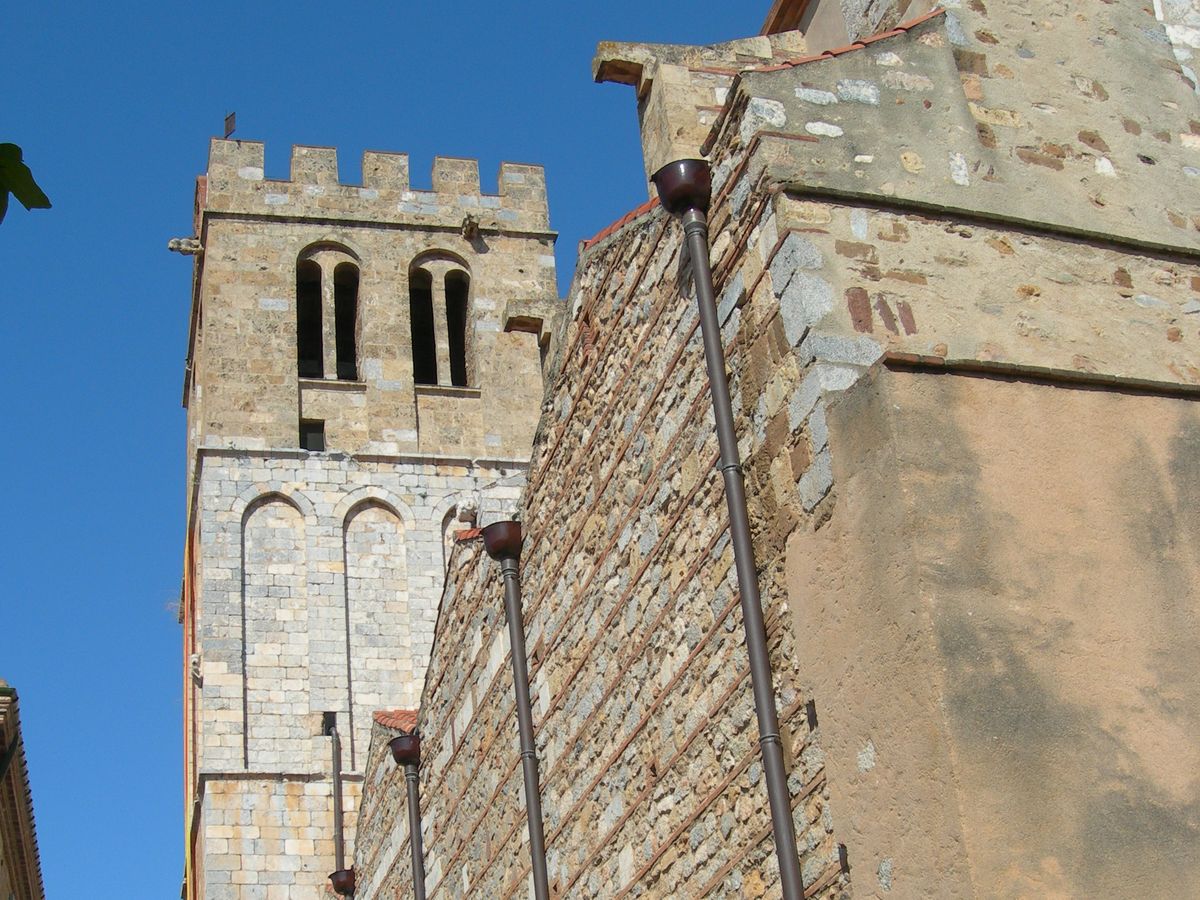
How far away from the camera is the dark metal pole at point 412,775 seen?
491 inches

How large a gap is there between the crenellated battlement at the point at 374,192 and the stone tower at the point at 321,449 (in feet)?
0.10

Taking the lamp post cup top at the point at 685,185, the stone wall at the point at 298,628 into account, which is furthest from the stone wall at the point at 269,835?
the lamp post cup top at the point at 685,185

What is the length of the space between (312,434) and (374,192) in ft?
13.6

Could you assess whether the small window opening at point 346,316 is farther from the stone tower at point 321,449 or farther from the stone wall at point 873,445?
the stone wall at point 873,445

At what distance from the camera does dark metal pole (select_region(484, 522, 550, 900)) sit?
9523 millimetres

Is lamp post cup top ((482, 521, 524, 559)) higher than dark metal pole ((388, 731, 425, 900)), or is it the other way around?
lamp post cup top ((482, 521, 524, 559))

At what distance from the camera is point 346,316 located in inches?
1046

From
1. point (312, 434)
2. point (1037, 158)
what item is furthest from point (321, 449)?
point (1037, 158)

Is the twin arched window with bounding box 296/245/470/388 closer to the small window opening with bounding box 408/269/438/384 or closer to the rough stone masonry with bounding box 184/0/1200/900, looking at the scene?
the small window opening with bounding box 408/269/438/384

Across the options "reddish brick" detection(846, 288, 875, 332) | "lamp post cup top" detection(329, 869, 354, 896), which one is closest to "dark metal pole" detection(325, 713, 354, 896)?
"lamp post cup top" detection(329, 869, 354, 896)

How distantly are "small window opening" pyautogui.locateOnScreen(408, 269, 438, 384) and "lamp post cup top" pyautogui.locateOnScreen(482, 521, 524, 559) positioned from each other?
15.9m

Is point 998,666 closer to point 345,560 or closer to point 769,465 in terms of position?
point 769,465

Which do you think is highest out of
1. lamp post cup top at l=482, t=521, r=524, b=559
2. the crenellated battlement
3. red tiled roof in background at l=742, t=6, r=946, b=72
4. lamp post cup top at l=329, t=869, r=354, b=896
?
the crenellated battlement

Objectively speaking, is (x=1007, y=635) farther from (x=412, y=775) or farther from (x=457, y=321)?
(x=457, y=321)
